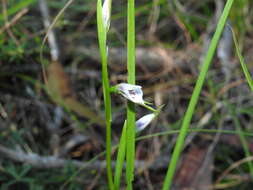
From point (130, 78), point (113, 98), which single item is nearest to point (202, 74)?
point (130, 78)

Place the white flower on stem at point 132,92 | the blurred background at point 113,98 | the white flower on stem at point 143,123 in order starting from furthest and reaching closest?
the blurred background at point 113,98 → the white flower on stem at point 143,123 → the white flower on stem at point 132,92

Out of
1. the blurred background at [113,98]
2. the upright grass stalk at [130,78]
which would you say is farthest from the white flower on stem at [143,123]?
the blurred background at [113,98]

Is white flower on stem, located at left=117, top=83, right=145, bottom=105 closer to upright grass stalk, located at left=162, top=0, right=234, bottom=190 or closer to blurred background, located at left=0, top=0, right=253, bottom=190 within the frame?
upright grass stalk, located at left=162, top=0, right=234, bottom=190

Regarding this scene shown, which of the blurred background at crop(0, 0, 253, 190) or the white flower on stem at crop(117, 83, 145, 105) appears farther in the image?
the blurred background at crop(0, 0, 253, 190)

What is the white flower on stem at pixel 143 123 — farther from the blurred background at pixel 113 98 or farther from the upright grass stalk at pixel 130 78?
the blurred background at pixel 113 98

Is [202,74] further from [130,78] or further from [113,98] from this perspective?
[113,98]

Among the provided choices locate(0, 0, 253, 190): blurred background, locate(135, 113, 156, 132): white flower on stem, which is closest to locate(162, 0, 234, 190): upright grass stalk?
locate(135, 113, 156, 132): white flower on stem

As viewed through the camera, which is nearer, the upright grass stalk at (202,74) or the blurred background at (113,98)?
the upright grass stalk at (202,74)

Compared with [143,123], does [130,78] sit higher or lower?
higher
